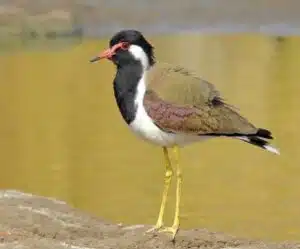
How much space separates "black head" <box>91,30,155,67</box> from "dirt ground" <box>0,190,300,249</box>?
1086 millimetres

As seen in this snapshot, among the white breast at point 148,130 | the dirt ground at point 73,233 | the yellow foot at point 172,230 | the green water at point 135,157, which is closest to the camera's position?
the white breast at point 148,130

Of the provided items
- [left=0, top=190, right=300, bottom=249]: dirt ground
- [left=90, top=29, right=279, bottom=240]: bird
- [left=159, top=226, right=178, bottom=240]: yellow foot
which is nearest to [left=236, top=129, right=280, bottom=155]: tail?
[left=90, top=29, right=279, bottom=240]: bird

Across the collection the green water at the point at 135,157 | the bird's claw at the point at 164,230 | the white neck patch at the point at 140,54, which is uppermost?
the white neck patch at the point at 140,54

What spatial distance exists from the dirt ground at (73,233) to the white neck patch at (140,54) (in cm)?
107

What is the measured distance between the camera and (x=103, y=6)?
2888cm

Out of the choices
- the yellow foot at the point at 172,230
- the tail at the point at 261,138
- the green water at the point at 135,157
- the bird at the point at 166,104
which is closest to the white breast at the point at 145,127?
the bird at the point at 166,104

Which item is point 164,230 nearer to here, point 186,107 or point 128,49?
point 186,107

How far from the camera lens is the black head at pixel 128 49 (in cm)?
712

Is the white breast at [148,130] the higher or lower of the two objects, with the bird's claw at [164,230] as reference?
higher

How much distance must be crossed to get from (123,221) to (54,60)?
14.7m

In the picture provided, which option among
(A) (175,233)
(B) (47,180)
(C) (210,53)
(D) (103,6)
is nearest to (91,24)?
(D) (103,6)

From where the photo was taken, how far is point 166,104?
6957mm

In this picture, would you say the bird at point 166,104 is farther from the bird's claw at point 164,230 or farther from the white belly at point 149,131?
the bird's claw at point 164,230

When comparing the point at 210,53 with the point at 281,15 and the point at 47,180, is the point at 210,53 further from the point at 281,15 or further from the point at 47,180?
the point at 47,180
